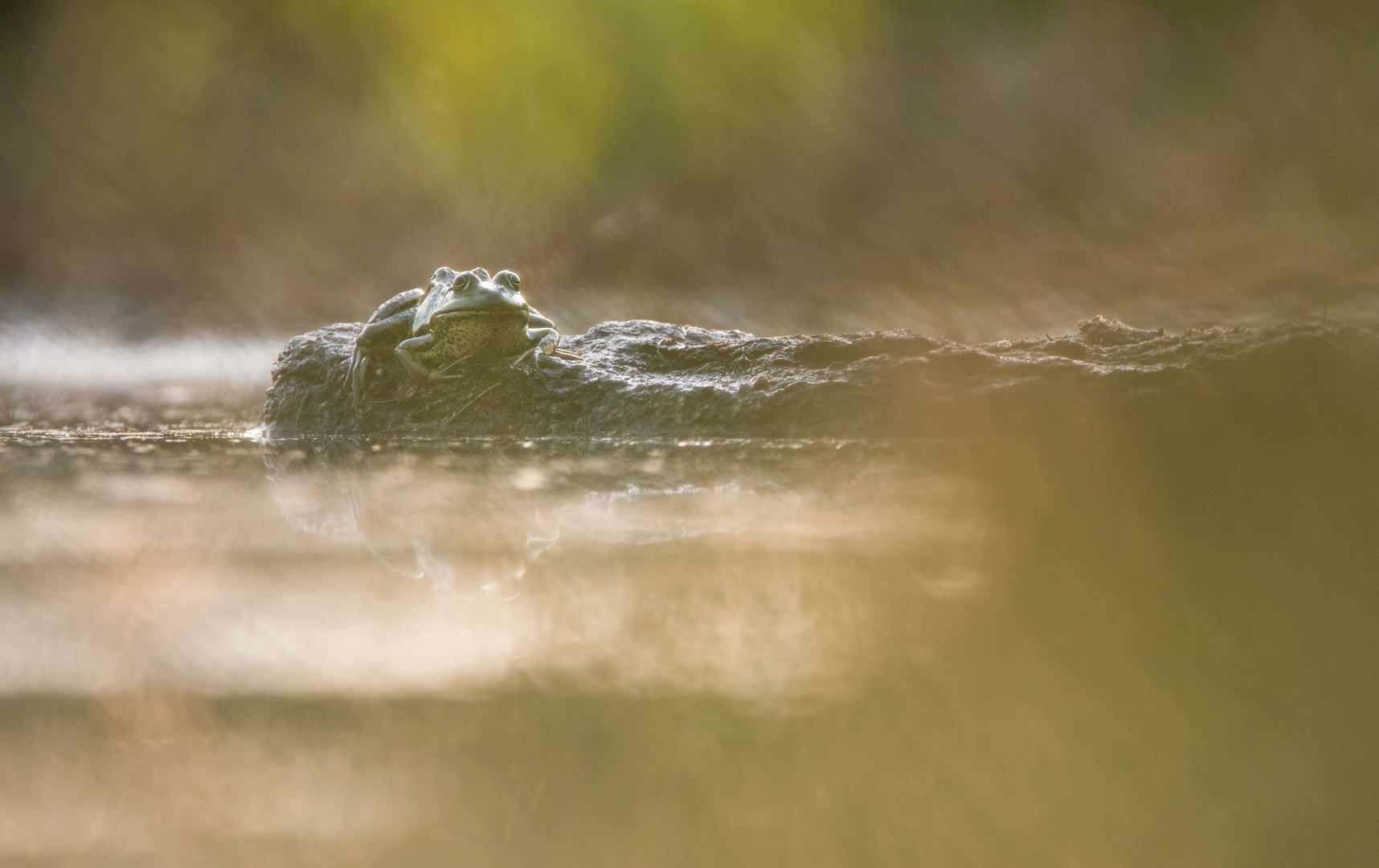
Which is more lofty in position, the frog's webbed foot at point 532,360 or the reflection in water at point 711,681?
the frog's webbed foot at point 532,360

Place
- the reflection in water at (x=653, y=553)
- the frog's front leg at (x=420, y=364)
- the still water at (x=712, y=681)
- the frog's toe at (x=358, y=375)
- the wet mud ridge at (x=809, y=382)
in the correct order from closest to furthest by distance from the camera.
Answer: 1. the still water at (x=712, y=681)
2. the reflection in water at (x=653, y=553)
3. the wet mud ridge at (x=809, y=382)
4. the frog's front leg at (x=420, y=364)
5. the frog's toe at (x=358, y=375)

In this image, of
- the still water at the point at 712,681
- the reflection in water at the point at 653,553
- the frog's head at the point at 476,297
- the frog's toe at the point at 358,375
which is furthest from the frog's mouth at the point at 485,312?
the still water at the point at 712,681

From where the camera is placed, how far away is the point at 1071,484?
1.27 metres

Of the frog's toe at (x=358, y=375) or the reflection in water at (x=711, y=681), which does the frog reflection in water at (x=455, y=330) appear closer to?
the frog's toe at (x=358, y=375)

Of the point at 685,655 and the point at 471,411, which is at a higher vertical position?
the point at 471,411

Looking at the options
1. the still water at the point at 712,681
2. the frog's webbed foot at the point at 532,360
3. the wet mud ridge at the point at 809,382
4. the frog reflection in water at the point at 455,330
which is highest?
the frog reflection in water at the point at 455,330

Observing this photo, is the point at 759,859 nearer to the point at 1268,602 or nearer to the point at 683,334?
the point at 1268,602

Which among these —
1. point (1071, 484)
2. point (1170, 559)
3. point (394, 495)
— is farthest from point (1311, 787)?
point (394, 495)

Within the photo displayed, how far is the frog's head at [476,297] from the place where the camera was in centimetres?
231

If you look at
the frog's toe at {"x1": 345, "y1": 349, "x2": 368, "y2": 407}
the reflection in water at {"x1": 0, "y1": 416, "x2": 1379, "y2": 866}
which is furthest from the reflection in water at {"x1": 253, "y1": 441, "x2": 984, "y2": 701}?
the frog's toe at {"x1": 345, "y1": 349, "x2": 368, "y2": 407}

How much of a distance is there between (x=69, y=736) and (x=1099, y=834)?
60 centimetres

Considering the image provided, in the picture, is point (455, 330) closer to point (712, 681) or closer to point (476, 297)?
point (476, 297)

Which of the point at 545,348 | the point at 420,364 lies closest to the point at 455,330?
the point at 420,364

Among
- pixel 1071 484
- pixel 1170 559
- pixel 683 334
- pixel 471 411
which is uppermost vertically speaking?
pixel 683 334
